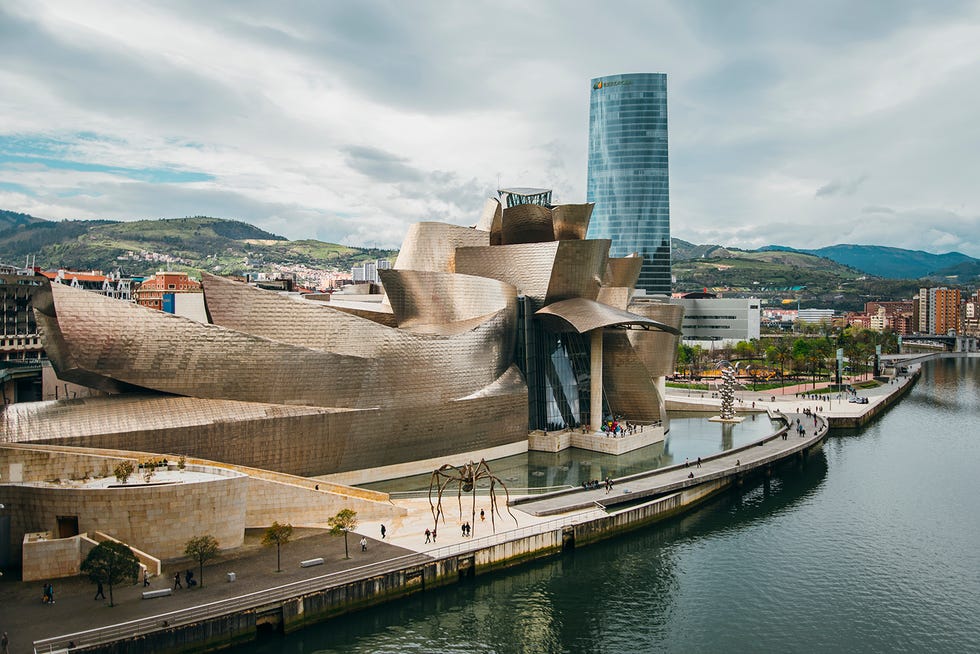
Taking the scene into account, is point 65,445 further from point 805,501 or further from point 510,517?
point 805,501

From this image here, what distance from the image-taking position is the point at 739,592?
79.8 ft

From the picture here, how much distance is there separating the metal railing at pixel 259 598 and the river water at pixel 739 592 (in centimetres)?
112

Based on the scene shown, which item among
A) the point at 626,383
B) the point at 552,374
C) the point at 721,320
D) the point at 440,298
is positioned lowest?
the point at 626,383

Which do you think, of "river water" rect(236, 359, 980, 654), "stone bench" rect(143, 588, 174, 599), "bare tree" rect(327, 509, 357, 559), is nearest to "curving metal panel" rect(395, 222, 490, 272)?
"river water" rect(236, 359, 980, 654)

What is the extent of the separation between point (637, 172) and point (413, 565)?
101358 mm

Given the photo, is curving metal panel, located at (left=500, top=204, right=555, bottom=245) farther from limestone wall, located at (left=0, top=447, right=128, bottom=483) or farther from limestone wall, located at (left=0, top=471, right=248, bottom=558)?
limestone wall, located at (left=0, top=447, right=128, bottom=483)

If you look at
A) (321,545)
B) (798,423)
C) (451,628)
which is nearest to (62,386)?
(321,545)

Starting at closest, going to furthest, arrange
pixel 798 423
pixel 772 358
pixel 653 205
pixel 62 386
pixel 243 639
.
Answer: pixel 243 639 < pixel 62 386 < pixel 798 423 < pixel 772 358 < pixel 653 205

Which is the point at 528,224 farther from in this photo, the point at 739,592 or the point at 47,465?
the point at 47,465

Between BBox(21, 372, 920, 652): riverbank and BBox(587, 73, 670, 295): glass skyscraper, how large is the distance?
264 ft

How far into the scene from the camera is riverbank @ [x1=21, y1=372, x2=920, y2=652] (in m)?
18.6

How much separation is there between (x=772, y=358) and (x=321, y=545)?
253 feet

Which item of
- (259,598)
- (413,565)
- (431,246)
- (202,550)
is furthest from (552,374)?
(259,598)

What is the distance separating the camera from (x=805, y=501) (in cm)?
3622
